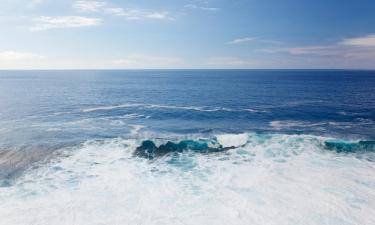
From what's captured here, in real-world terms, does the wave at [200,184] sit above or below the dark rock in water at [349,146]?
below

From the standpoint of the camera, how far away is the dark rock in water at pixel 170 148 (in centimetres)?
3781

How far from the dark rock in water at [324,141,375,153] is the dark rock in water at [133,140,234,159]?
1406 centimetres

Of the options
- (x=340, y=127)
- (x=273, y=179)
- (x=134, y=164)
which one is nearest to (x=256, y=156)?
(x=273, y=179)

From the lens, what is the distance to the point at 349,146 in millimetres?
38688

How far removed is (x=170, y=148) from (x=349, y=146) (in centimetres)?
2449

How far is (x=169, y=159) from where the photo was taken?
36.1 metres

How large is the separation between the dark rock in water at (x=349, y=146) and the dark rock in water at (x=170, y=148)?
1406 cm

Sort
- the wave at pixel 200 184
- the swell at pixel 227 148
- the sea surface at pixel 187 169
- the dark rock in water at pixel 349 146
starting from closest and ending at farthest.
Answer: the wave at pixel 200 184 → the sea surface at pixel 187 169 → the swell at pixel 227 148 → the dark rock in water at pixel 349 146

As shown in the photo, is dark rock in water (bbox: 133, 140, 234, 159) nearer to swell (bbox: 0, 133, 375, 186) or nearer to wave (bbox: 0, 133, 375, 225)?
swell (bbox: 0, 133, 375, 186)

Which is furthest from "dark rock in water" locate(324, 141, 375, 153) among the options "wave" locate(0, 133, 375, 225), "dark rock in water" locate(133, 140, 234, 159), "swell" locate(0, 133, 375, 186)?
"dark rock in water" locate(133, 140, 234, 159)

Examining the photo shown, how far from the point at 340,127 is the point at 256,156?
922 inches

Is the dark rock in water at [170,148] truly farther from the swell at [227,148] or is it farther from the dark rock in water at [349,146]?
the dark rock in water at [349,146]

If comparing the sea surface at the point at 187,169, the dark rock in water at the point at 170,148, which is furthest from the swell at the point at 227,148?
the sea surface at the point at 187,169

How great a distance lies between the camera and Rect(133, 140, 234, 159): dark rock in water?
124 ft
